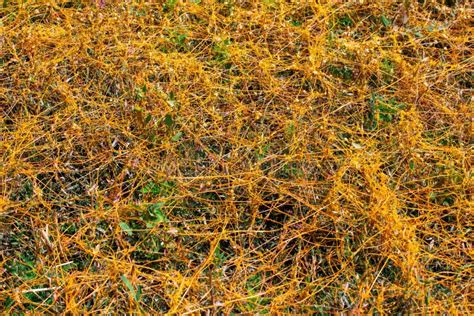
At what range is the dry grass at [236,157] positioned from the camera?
8.26 ft

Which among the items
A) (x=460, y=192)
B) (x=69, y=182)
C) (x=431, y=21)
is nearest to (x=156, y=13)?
(x=69, y=182)

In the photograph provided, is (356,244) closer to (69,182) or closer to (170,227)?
(170,227)

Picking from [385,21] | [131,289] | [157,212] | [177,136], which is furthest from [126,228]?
[385,21]

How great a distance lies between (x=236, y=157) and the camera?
9.54ft

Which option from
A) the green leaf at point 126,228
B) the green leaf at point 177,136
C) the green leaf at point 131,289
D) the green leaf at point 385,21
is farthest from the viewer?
the green leaf at point 385,21

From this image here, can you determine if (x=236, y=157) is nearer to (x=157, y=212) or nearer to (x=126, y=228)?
(x=157, y=212)

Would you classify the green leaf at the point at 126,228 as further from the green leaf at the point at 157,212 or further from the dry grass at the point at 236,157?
the green leaf at the point at 157,212

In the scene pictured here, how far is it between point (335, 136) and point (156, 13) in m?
1.28

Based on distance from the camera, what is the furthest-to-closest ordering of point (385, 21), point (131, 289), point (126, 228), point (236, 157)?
point (385, 21) → point (236, 157) → point (126, 228) → point (131, 289)

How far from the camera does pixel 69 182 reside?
2.80 metres

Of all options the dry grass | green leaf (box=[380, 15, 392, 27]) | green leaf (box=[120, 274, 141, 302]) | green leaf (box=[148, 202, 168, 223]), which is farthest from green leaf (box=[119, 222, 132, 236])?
green leaf (box=[380, 15, 392, 27])

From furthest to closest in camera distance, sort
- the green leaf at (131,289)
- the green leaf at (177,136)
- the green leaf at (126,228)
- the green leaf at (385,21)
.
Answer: the green leaf at (385,21) → the green leaf at (177,136) → the green leaf at (126,228) → the green leaf at (131,289)

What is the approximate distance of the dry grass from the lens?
99.1 inches

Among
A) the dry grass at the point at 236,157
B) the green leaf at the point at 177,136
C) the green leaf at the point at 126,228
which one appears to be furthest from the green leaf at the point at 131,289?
the green leaf at the point at 177,136
